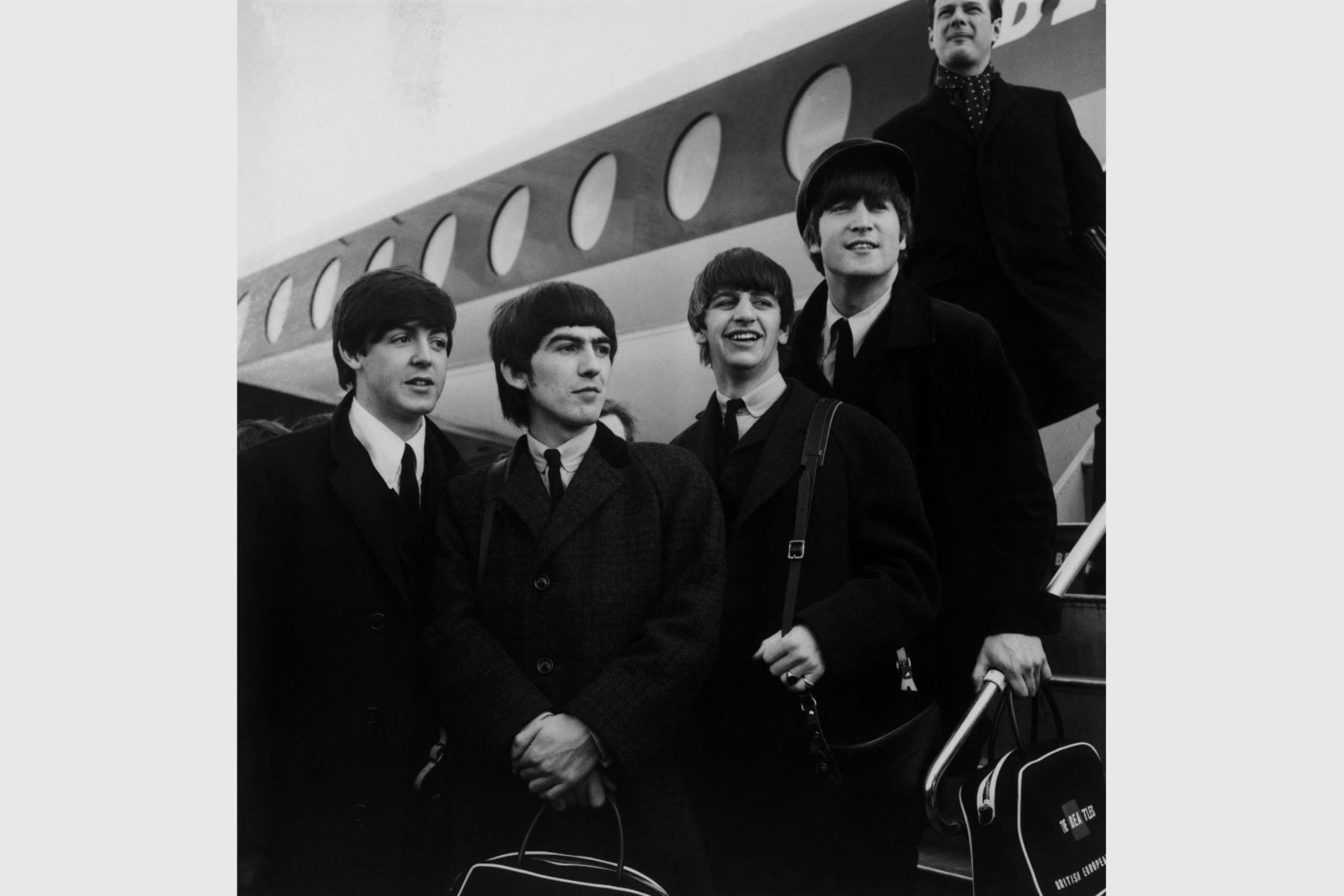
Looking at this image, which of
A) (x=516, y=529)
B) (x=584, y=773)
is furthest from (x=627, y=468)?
(x=584, y=773)

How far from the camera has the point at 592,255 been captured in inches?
109

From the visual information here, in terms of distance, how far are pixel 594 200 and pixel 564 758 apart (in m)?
1.41

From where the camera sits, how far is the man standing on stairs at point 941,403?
2.52 metres

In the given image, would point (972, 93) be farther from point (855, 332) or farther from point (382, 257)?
point (382, 257)

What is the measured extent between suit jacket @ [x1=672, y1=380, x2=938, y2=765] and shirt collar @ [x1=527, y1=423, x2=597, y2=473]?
41 centimetres

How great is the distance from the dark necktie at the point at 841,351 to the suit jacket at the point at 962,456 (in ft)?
0.07

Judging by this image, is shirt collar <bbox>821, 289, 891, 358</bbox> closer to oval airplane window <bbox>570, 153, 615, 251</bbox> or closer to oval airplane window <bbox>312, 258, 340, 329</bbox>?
oval airplane window <bbox>570, 153, 615, 251</bbox>

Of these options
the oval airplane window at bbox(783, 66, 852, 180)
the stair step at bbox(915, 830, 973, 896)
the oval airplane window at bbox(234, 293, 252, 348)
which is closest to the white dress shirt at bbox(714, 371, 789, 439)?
the oval airplane window at bbox(783, 66, 852, 180)

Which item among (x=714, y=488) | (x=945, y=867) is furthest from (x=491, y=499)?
(x=945, y=867)

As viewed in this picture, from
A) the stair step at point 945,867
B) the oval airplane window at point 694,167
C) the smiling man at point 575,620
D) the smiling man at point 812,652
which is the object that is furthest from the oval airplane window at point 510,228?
the stair step at point 945,867

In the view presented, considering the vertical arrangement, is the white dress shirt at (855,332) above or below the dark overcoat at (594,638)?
above

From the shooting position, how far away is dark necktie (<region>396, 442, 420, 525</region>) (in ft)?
8.91

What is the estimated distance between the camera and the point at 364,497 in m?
2.72

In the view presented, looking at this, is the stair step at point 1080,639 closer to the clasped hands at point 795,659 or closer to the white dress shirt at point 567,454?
the clasped hands at point 795,659
